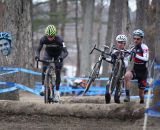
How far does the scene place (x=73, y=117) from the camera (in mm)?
11164

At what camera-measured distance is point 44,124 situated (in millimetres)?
10828

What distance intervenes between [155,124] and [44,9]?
38926mm

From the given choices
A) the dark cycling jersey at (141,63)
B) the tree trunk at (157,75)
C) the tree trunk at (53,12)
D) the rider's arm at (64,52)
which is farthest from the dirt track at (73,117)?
the tree trunk at (53,12)

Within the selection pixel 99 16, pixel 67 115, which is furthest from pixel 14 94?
pixel 99 16

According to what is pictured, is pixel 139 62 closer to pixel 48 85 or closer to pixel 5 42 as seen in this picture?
pixel 48 85

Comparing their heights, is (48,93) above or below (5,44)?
below

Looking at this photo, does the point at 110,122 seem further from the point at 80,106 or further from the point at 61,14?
the point at 61,14

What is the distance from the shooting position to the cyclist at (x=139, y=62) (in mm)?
11852

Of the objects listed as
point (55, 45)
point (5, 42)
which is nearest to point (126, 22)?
point (5, 42)

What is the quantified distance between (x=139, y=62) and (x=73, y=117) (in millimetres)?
2239

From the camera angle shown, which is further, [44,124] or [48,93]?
[48,93]

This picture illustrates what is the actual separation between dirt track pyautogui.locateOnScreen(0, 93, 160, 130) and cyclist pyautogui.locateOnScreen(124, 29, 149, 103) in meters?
0.97

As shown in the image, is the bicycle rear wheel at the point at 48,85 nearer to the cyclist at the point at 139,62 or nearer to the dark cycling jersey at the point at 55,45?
the dark cycling jersey at the point at 55,45

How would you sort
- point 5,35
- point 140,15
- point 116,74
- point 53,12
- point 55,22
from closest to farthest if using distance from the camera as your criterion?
point 116,74
point 5,35
point 140,15
point 53,12
point 55,22
